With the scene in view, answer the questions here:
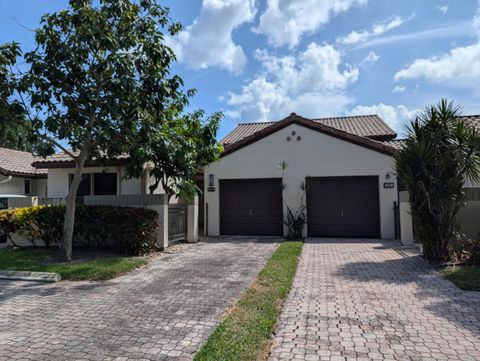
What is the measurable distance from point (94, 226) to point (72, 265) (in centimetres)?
225

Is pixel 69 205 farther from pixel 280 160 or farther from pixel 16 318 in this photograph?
pixel 280 160

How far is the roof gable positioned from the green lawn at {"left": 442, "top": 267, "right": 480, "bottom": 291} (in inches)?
268

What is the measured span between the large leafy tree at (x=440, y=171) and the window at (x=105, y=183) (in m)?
10.8

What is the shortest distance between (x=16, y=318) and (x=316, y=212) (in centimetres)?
1163

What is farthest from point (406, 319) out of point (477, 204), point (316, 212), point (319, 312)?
point (316, 212)

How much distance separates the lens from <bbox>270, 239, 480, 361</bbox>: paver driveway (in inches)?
166

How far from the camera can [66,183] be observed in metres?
15.2

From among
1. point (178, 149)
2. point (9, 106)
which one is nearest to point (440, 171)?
point (178, 149)

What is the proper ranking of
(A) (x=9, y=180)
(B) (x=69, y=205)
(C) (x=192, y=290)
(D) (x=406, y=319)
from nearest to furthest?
(D) (x=406, y=319) → (C) (x=192, y=290) → (B) (x=69, y=205) → (A) (x=9, y=180)

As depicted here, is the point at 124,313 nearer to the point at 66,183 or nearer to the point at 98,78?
the point at 98,78

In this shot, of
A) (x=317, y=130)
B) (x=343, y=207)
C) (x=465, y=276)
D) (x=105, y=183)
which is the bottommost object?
(x=465, y=276)

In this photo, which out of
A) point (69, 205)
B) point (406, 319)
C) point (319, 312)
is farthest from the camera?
point (69, 205)

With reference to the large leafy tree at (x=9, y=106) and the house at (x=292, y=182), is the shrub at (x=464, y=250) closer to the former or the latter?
the house at (x=292, y=182)

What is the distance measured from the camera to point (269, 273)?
8.08m
